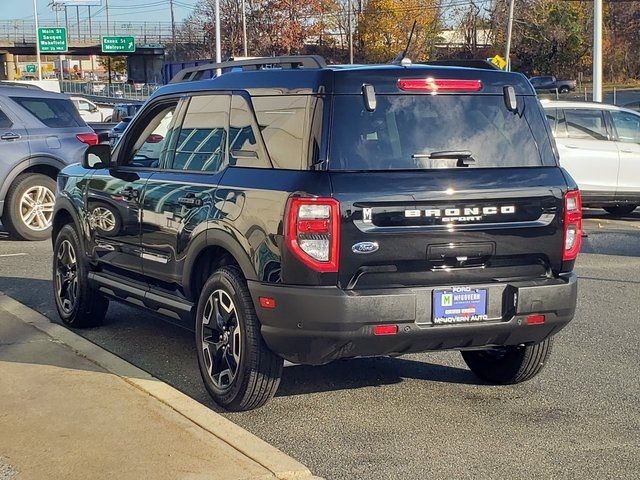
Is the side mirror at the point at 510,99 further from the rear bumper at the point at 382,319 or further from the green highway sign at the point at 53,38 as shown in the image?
the green highway sign at the point at 53,38

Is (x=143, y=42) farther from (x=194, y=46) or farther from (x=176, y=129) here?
(x=176, y=129)

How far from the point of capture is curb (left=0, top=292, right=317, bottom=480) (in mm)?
4703

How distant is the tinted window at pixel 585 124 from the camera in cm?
1518

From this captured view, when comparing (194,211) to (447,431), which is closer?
(447,431)

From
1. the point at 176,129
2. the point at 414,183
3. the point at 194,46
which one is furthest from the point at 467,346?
the point at 194,46

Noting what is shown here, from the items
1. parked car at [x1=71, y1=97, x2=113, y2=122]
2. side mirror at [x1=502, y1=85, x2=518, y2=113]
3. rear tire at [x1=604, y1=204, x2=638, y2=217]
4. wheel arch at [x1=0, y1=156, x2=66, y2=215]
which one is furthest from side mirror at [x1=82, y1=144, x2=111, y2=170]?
parked car at [x1=71, y1=97, x2=113, y2=122]

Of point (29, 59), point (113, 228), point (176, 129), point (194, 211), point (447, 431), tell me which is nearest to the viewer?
point (447, 431)

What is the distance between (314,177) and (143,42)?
84801 millimetres

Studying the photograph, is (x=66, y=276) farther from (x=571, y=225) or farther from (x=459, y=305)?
(x=571, y=225)

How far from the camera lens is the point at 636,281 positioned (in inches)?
403

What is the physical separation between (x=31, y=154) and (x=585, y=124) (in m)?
8.23

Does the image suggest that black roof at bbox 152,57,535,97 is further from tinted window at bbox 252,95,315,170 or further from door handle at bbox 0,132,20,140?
door handle at bbox 0,132,20,140

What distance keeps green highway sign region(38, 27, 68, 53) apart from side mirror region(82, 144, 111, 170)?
66509 millimetres

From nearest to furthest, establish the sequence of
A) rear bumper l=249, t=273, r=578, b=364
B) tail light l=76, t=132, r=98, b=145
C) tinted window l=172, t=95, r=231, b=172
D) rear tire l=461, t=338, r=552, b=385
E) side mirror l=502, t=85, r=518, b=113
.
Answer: rear bumper l=249, t=273, r=578, b=364, side mirror l=502, t=85, r=518, b=113, tinted window l=172, t=95, r=231, b=172, rear tire l=461, t=338, r=552, b=385, tail light l=76, t=132, r=98, b=145
